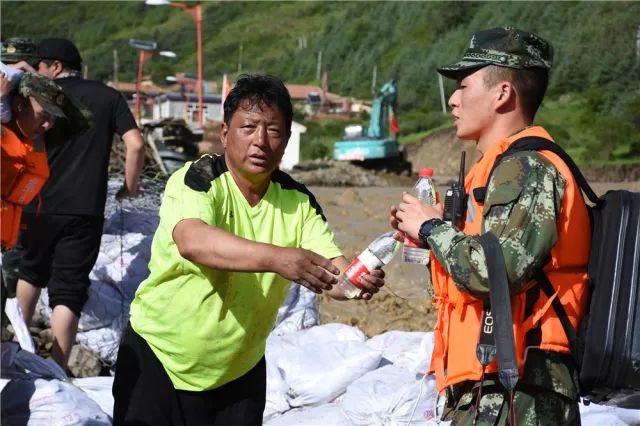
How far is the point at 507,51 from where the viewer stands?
112 inches

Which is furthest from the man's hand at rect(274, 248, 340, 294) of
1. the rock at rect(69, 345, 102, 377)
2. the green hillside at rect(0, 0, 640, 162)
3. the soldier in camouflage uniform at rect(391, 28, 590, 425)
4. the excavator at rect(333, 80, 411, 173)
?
the excavator at rect(333, 80, 411, 173)

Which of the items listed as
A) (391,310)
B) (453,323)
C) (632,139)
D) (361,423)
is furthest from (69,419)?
(632,139)

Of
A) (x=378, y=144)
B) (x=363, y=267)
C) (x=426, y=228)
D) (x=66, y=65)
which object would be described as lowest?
(x=378, y=144)

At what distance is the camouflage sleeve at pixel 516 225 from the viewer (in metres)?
2.57

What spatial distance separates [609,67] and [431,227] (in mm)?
44316

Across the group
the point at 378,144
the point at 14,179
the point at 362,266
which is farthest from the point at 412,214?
the point at 378,144

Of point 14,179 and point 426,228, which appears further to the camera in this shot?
point 14,179

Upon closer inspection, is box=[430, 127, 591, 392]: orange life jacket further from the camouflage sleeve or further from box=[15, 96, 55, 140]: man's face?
box=[15, 96, 55, 140]: man's face

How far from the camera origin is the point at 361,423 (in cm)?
496

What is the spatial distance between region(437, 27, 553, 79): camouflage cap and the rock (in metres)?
3.98

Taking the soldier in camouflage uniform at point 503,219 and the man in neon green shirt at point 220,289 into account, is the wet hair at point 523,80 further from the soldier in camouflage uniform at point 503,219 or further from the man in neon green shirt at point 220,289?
the man in neon green shirt at point 220,289

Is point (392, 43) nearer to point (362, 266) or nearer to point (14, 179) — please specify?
point (14, 179)

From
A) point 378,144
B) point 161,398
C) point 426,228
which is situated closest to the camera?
point 426,228

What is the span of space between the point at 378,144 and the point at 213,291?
29089 mm
